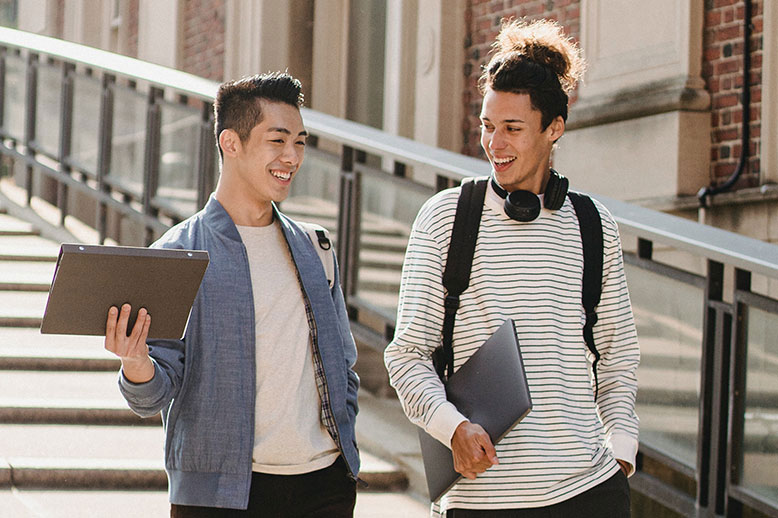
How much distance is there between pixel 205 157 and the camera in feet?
22.9

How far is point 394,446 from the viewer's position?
16.5 feet

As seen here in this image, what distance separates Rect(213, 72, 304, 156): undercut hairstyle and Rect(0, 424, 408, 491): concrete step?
221 centimetres

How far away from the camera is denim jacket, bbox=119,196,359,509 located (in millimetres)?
2469

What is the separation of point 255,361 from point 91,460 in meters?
2.34

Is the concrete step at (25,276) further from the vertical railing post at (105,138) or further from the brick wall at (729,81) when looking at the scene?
the brick wall at (729,81)

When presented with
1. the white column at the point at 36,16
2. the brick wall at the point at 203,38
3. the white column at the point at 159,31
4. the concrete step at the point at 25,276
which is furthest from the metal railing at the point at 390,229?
the white column at the point at 36,16

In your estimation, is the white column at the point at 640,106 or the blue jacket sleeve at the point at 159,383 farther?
the white column at the point at 640,106

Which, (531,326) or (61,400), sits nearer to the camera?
(531,326)

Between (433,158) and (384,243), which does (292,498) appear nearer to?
(433,158)

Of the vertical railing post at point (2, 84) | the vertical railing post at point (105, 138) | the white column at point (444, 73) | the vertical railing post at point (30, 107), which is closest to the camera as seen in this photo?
the white column at point (444, 73)

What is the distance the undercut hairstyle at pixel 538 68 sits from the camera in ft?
7.74

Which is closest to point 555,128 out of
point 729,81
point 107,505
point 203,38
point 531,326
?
point 531,326

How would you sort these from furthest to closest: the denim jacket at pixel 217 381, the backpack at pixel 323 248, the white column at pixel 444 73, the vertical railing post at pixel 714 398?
the white column at pixel 444 73 < the vertical railing post at pixel 714 398 < the backpack at pixel 323 248 < the denim jacket at pixel 217 381

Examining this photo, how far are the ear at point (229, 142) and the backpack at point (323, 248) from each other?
24 centimetres
